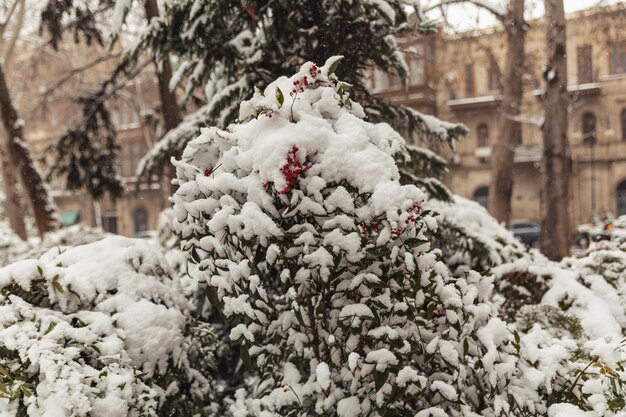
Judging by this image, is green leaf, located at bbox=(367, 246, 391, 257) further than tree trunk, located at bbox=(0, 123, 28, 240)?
No

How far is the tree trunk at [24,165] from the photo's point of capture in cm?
1065

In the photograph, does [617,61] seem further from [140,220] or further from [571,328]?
[140,220]

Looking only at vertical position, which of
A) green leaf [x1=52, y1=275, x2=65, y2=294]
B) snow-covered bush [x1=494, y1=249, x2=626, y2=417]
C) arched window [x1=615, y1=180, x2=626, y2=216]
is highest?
green leaf [x1=52, y1=275, x2=65, y2=294]

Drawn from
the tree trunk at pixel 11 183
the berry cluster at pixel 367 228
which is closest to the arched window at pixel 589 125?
the tree trunk at pixel 11 183

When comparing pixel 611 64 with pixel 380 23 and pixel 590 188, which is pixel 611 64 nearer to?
pixel 590 188

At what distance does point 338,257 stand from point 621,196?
1099 inches

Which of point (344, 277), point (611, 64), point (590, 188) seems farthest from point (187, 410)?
point (611, 64)

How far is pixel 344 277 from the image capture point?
2.44 metres

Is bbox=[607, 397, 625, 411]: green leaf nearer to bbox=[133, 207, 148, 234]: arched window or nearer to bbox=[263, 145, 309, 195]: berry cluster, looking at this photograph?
bbox=[263, 145, 309, 195]: berry cluster

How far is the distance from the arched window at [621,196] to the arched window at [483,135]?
680cm

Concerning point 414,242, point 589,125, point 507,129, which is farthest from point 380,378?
point 589,125

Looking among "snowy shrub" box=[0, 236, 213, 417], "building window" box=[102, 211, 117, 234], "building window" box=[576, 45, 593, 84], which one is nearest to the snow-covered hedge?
"snowy shrub" box=[0, 236, 213, 417]

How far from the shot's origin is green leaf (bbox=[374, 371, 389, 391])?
2.29 m

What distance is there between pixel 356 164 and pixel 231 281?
85 cm
